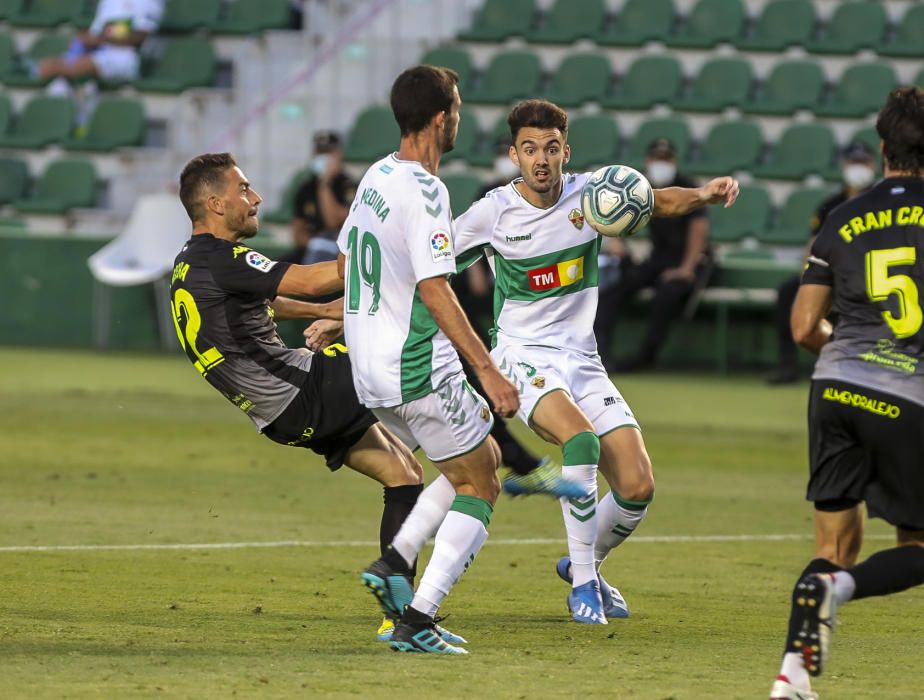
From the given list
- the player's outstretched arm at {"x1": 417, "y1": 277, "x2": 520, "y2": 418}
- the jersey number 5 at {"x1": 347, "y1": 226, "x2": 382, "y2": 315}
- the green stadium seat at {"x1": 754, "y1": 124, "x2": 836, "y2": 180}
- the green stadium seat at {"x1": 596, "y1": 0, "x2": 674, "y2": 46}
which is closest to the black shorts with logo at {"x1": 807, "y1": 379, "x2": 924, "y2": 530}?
the player's outstretched arm at {"x1": 417, "y1": 277, "x2": 520, "y2": 418}

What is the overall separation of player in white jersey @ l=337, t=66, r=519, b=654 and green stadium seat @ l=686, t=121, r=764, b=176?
1379cm

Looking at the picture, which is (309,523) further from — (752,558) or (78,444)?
(78,444)

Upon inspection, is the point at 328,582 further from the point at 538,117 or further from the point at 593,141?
the point at 593,141

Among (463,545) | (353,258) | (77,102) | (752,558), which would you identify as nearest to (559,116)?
(353,258)

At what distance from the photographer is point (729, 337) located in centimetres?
1891

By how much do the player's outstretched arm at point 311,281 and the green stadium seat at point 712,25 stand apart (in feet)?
48.6

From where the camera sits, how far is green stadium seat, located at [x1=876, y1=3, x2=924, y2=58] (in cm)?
2045

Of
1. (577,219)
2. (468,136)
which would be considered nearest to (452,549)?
(577,219)

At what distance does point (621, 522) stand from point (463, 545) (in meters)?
1.55

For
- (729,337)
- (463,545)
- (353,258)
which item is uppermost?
(353,258)

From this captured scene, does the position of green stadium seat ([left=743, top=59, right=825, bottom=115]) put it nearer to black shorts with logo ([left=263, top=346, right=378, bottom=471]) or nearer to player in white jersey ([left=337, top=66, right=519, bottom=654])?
black shorts with logo ([left=263, top=346, right=378, bottom=471])

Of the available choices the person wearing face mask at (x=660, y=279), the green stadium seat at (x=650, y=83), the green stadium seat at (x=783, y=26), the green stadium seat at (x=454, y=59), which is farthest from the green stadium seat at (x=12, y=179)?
the green stadium seat at (x=783, y=26)

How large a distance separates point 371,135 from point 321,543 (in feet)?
39.8

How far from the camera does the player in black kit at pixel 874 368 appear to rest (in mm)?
5707
